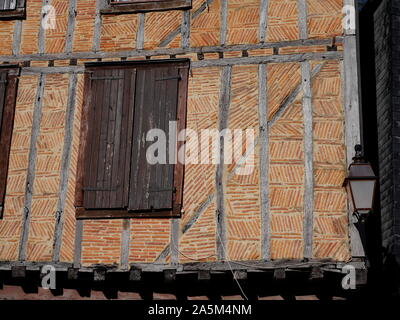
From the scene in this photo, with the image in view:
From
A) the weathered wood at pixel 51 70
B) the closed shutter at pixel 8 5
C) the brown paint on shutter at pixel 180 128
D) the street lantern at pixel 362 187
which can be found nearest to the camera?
the street lantern at pixel 362 187

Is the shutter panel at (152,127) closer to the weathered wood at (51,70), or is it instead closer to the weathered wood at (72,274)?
the weathered wood at (51,70)

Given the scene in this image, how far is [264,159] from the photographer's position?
10.2 m

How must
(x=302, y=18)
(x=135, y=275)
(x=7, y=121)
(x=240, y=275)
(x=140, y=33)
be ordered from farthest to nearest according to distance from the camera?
(x=140, y=33) → (x=7, y=121) → (x=302, y=18) → (x=135, y=275) → (x=240, y=275)

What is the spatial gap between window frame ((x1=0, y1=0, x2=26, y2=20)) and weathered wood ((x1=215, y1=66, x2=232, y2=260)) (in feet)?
9.79

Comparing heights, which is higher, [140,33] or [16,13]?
[16,13]

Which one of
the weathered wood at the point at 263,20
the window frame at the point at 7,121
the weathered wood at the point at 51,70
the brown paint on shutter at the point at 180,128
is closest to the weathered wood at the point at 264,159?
the weathered wood at the point at 263,20

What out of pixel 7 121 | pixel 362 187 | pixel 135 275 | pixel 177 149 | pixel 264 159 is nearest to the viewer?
pixel 362 187

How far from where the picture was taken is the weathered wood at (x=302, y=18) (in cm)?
1061

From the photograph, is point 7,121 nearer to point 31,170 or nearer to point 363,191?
point 31,170

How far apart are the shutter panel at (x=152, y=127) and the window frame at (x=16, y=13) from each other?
194cm

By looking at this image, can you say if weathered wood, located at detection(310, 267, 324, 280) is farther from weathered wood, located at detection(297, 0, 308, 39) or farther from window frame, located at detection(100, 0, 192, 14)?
window frame, located at detection(100, 0, 192, 14)

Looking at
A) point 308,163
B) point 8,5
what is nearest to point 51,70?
point 8,5

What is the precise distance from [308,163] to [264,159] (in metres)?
0.55

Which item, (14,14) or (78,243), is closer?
(78,243)
